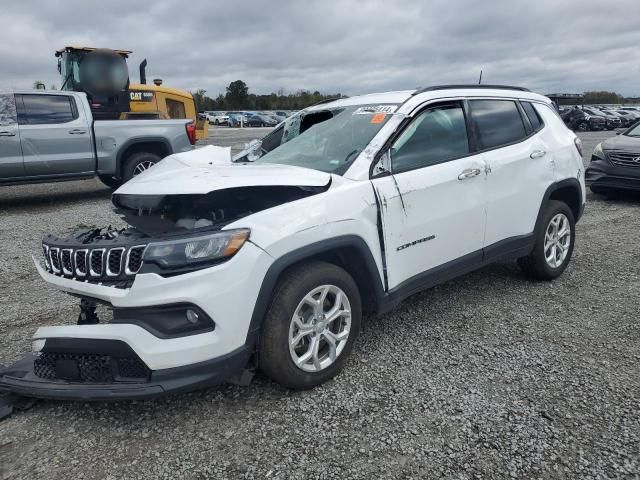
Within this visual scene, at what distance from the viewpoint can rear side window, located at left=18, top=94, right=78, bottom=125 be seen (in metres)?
8.57

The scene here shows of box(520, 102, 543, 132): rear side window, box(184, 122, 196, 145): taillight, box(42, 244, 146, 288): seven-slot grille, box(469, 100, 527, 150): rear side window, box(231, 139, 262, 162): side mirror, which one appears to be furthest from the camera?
box(184, 122, 196, 145): taillight

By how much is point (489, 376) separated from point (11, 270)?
4.99 m

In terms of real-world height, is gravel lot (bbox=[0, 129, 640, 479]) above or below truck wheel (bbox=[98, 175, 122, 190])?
below

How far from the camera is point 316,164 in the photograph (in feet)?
11.3

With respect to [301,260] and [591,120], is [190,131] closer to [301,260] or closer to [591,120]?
[301,260]

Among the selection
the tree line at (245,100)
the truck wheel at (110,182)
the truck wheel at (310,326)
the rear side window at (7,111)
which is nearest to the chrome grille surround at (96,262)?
the truck wheel at (310,326)

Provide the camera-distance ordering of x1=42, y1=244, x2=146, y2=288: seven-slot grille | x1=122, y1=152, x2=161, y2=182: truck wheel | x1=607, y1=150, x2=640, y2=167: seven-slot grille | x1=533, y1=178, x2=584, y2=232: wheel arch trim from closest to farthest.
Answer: x1=42, y1=244, x2=146, y2=288: seven-slot grille → x1=533, y1=178, x2=584, y2=232: wheel arch trim → x1=607, y1=150, x2=640, y2=167: seven-slot grille → x1=122, y1=152, x2=161, y2=182: truck wheel

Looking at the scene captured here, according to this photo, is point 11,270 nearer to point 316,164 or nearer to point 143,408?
point 143,408

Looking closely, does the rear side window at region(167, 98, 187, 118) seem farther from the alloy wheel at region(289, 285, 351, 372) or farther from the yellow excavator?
the alloy wheel at region(289, 285, 351, 372)

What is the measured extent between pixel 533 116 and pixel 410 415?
3.12 metres

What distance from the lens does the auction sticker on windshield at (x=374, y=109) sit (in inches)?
140

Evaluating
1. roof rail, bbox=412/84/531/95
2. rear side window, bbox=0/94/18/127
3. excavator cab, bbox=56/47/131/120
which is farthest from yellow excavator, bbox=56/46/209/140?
roof rail, bbox=412/84/531/95

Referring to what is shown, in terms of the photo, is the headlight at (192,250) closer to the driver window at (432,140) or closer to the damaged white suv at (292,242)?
the damaged white suv at (292,242)

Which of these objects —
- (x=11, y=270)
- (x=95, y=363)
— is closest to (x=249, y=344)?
(x=95, y=363)
